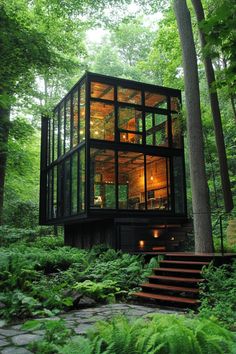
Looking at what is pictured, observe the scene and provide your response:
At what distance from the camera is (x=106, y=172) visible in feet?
42.3

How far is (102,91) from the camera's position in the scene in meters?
13.7

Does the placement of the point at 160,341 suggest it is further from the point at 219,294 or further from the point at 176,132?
the point at 176,132

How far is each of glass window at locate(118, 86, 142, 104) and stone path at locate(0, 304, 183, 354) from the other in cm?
934

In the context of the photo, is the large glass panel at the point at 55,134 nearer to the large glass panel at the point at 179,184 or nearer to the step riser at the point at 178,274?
the large glass panel at the point at 179,184

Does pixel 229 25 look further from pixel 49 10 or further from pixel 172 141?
pixel 49 10

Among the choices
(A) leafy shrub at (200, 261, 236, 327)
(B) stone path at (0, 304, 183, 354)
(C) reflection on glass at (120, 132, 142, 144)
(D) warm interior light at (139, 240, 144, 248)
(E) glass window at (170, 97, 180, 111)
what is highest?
(E) glass window at (170, 97, 180, 111)

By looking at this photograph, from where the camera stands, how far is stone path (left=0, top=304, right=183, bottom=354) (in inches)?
152

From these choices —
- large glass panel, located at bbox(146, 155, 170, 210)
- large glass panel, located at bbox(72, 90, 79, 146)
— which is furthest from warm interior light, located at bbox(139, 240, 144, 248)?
large glass panel, located at bbox(72, 90, 79, 146)

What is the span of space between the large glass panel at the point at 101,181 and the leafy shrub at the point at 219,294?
601 centimetres

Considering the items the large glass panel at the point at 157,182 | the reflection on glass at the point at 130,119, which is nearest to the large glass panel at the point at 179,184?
the large glass panel at the point at 157,182

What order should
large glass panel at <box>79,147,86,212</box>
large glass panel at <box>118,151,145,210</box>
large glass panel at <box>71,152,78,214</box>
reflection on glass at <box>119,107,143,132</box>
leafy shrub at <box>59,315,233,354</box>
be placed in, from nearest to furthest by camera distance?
leafy shrub at <box>59,315,233,354</box> < large glass panel at <box>79,147,86,212</box> < large glass panel at <box>118,151,145,210</box> < large glass panel at <box>71,152,78,214</box> < reflection on glass at <box>119,107,143,132</box>

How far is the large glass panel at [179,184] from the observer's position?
1396cm

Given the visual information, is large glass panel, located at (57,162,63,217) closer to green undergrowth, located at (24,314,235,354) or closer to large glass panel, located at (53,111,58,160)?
large glass panel, located at (53,111,58,160)

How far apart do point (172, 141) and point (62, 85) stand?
568 inches
